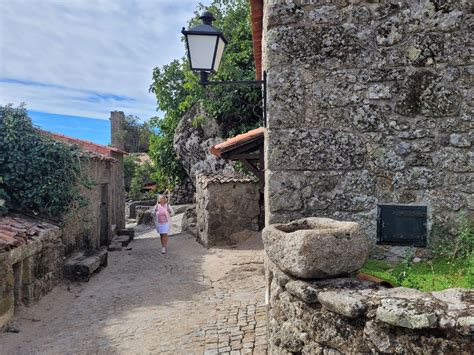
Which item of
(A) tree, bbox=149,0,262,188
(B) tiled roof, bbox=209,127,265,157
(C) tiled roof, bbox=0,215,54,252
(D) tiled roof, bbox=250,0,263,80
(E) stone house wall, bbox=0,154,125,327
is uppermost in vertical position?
(A) tree, bbox=149,0,262,188

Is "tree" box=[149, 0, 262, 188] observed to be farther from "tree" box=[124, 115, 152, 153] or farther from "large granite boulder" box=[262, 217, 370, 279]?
"tree" box=[124, 115, 152, 153]

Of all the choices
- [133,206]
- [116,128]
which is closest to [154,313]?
[133,206]

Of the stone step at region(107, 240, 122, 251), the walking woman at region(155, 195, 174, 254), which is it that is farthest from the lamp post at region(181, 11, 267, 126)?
the stone step at region(107, 240, 122, 251)

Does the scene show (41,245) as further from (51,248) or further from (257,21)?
(257,21)

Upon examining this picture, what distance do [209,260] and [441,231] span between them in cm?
569

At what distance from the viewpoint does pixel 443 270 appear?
2695 mm

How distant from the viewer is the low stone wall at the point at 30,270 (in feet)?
15.1

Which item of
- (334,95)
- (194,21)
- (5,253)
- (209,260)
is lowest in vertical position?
(209,260)

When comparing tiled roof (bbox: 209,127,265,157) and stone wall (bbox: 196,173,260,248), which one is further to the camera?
Result: stone wall (bbox: 196,173,260,248)

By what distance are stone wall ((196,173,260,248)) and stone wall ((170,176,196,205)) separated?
7976mm

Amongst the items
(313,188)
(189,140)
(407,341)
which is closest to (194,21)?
(189,140)

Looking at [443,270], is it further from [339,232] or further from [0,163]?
[0,163]

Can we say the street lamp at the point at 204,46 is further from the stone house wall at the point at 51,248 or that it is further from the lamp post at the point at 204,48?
the stone house wall at the point at 51,248

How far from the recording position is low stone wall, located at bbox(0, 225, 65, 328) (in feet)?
15.1
